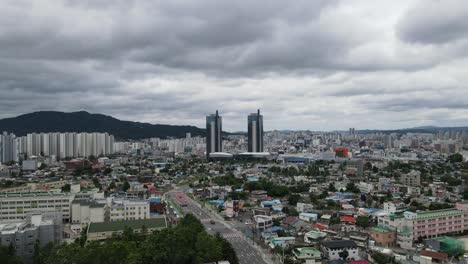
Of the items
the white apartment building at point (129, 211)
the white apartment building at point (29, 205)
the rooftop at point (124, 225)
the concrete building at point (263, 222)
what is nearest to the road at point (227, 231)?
the concrete building at point (263, 222)

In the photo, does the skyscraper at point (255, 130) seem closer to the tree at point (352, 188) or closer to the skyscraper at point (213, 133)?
the skyscraper at point (213, 133)

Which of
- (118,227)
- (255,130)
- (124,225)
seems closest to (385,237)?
(124,225)

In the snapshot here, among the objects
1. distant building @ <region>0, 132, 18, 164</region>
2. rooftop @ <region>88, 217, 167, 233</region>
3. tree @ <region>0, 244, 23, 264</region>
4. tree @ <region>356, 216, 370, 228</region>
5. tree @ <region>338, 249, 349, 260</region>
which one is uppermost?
distant building @ <region>0, 132, 18, 164</region>

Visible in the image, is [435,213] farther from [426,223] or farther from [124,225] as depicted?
[124,225]

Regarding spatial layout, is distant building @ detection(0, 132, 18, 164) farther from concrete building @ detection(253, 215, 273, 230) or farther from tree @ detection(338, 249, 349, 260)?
tree @ detection(338, 249, 349, 260)

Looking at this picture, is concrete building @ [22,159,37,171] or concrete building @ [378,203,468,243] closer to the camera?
concrete building @ [378,203,468,243]

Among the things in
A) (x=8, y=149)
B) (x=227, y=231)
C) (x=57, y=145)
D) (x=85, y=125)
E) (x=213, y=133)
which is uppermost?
(x=85, y=125)

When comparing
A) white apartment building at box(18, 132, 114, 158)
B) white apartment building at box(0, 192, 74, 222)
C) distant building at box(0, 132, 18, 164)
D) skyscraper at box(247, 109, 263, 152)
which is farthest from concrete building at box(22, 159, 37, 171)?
skyscraper at box(247, 109, 263, 152)
